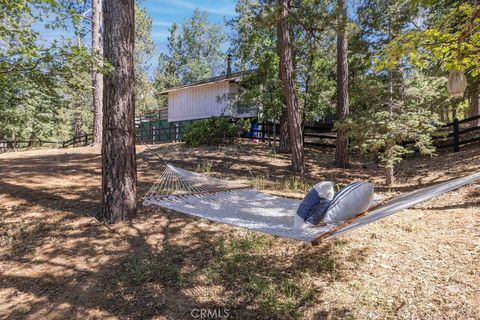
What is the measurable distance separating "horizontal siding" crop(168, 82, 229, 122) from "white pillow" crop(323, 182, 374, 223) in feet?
46.1

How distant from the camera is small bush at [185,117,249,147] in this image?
11961 mm

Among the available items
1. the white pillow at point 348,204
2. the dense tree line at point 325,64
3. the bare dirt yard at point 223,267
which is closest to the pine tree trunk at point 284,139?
the dense tree line at point 325,64

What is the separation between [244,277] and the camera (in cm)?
345

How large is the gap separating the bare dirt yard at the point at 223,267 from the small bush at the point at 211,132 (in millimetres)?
6662

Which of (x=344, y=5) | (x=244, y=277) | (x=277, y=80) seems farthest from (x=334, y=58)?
(x=244, y=277)

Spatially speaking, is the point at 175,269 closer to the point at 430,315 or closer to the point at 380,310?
the point at 380,310

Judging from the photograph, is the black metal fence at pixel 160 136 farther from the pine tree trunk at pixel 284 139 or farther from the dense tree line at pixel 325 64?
the pine tree trunk at pixel 284 139

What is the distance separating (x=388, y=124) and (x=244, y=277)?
4.35 metres

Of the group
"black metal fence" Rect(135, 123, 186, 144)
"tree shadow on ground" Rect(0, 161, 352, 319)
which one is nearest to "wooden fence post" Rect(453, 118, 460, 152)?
"tree shadow on ground" Rect(0, 161, 352, 319)

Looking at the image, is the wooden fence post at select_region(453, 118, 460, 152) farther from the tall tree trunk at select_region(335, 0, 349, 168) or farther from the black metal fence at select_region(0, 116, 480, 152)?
the tall tree trunk at select_region(335, 0, 349, 168)

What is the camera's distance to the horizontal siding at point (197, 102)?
1770cm

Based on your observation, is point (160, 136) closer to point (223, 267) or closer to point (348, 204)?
point (223, 267)

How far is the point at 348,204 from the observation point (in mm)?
3262

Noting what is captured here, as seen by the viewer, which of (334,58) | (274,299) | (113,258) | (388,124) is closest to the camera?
(274,299)
